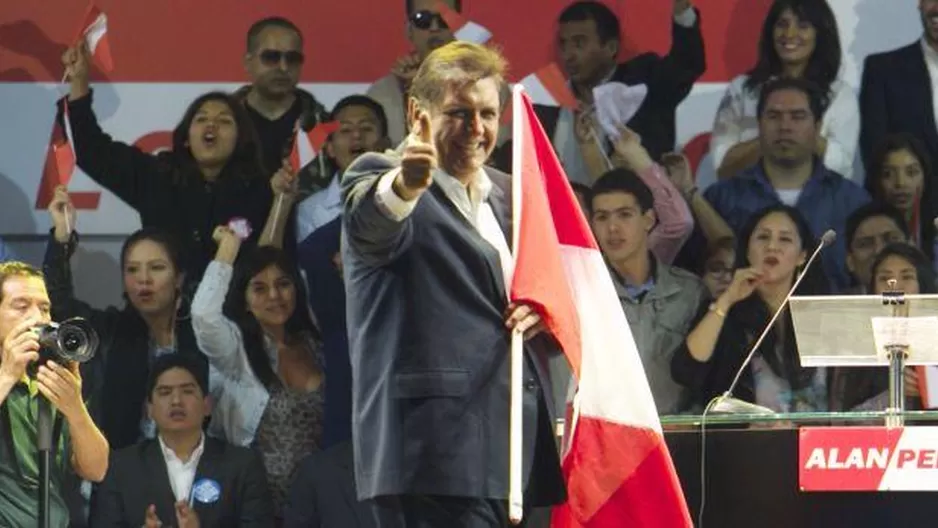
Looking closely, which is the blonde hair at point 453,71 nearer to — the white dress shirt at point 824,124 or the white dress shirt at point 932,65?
the white dress shirt at point 824,124

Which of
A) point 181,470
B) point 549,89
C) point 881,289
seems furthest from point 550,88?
point 181,470

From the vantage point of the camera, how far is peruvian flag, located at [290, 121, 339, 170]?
10086 millimetres

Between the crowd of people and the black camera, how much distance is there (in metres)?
2.07

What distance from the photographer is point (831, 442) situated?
653 centimetres

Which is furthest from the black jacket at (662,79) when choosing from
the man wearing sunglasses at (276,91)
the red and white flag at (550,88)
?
the man wearing sunglasses at (276,91)

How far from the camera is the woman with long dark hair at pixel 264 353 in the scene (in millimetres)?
9445

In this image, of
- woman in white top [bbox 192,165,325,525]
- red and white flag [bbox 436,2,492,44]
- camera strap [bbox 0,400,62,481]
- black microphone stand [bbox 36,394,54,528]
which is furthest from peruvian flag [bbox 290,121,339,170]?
black microphone stand [bbox 36,394,54,528]

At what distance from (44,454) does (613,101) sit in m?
4.17

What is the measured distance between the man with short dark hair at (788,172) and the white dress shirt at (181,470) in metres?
2.50

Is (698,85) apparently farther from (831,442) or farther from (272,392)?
(831,442)

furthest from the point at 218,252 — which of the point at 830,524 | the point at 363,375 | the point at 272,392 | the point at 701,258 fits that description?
the point at 363,375

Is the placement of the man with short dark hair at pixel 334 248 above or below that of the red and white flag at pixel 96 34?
below

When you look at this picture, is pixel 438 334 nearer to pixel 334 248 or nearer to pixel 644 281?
pixel 644 281

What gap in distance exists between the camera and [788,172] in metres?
9.91
